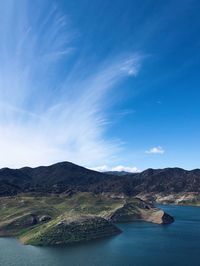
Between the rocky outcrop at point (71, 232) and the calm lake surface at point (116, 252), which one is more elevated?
the rocky outcrop at point (71, 232)

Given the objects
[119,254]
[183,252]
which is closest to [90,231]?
[119,254]

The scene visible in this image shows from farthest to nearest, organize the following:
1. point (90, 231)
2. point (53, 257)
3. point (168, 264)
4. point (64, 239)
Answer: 1. point (90, 231)
2. point (64, 239)
3. point (53, 257)
4. point (168, 264)

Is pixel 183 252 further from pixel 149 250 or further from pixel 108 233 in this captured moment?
pixel 108 233

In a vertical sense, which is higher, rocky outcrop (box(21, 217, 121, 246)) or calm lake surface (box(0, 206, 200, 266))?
rocky outcrop (box(21, 217, 121, 246))

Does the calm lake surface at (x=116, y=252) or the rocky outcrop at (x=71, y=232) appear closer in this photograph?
the calm lake surface at (x=116, y=252)

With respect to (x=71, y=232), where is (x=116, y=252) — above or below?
below

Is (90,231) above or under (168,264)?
above

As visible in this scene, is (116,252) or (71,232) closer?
(116,252)

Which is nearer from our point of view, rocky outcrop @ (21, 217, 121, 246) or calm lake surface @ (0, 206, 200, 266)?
calm lake surface @ (0, 206, 200, 266)
